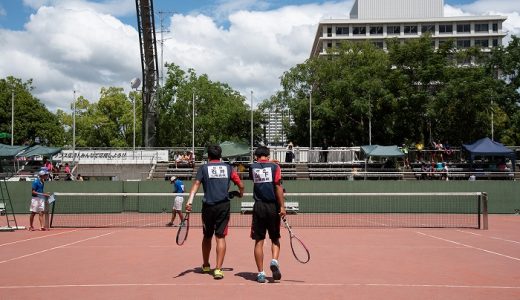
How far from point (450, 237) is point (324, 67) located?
3862 cm

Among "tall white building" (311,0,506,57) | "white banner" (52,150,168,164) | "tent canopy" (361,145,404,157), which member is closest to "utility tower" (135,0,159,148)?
"white banner" (52,150,168,164)

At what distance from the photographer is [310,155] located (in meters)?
35.1

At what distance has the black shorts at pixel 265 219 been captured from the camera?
827 cm

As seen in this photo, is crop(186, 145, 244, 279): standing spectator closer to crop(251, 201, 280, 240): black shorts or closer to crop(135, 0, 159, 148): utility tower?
crop(251, 201, 280, 240): black shorts

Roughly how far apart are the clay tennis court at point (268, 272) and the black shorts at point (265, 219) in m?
0.74

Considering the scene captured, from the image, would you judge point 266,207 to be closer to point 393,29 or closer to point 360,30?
point 360,30

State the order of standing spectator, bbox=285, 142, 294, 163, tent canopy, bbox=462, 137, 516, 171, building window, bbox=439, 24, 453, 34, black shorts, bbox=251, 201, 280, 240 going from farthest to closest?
building window, bbox=439, 24, 453, 34 → standing spectator, bbox=285, 142, 294, 163 → tent canopy, bbox=462, 137, 516, 171 → black shorts, bbox=251, 201, 280, 240

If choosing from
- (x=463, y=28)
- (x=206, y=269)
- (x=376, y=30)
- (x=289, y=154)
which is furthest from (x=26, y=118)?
(x=463, y=28)

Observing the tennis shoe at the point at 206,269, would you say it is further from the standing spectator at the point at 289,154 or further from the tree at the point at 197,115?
the tree at the point at 197,115

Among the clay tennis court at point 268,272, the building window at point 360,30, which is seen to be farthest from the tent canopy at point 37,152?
the building window at point 360,30

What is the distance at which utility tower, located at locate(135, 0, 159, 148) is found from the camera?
136 ft

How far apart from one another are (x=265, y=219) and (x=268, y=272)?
1.35 metres

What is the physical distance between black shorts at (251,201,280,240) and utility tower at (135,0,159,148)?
35456 mm

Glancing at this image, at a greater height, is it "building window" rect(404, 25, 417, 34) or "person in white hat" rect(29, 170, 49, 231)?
"building window" rect(404, 25, 417, 34)
